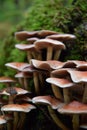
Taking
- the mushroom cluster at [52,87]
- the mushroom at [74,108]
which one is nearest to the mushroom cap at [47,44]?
the mushroom cluster at [52,87]

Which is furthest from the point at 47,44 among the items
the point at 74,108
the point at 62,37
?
the point at 74,108

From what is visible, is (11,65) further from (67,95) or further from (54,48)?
(67,95)

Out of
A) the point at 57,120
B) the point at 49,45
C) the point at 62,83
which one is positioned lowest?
the point at 57,120

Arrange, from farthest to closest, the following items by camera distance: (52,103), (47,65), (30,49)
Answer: (30,49), (47,65), (52,103)

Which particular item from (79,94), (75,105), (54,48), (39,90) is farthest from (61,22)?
(75,105)

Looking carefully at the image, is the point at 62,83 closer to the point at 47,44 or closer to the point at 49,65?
the point at 49,65

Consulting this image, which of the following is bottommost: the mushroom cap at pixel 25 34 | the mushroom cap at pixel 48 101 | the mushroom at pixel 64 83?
the mushroom cap at pixel 48 101

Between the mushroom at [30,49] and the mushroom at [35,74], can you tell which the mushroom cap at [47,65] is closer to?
the mushroom at [35,74]

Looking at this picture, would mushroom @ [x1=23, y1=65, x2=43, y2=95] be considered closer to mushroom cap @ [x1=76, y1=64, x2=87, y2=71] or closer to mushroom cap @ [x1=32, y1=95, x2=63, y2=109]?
mushroom cap @ [x1=32, y1=95, x2=63, y2=109]
